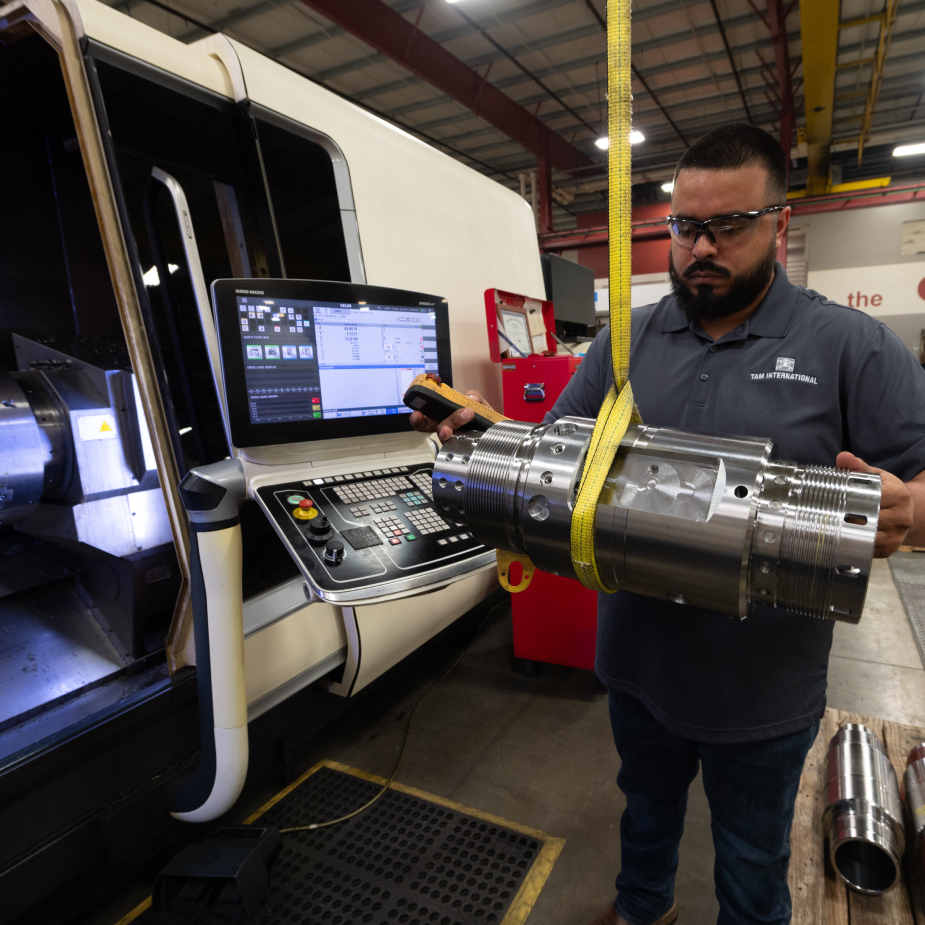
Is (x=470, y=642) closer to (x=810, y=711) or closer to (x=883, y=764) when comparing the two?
(x=883, y=764)

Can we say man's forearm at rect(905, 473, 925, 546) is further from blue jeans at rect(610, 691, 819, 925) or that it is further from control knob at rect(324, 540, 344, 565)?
control knob at rect(324, 540, 344, 565)

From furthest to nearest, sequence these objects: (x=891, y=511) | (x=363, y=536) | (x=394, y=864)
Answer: (x=394, y=864), (x=363, y=536), (x=891, y=511)

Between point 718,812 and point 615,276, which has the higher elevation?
point 615,276

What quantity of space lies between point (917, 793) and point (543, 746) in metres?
1.09

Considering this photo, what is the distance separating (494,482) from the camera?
0.74 metres

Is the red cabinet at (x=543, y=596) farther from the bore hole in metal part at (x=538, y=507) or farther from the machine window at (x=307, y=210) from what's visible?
the bore hole in metal part at (x=538, y=507)

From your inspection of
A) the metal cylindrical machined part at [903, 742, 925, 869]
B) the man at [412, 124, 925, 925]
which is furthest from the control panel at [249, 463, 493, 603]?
the metal cylindrical machined part at [903, 742, 925, 869]

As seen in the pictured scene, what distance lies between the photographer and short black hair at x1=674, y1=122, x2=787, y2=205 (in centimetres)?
107

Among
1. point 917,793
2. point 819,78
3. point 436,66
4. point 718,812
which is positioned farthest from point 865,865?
point 819,78

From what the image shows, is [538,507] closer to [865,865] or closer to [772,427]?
[772,427]

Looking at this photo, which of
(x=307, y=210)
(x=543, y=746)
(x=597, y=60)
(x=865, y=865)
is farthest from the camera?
(x=597, y=60)

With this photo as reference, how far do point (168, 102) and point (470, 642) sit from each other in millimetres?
2436

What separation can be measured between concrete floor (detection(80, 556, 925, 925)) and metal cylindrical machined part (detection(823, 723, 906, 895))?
0.35 metres

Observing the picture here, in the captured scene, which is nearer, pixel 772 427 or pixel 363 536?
pixel 772 427
